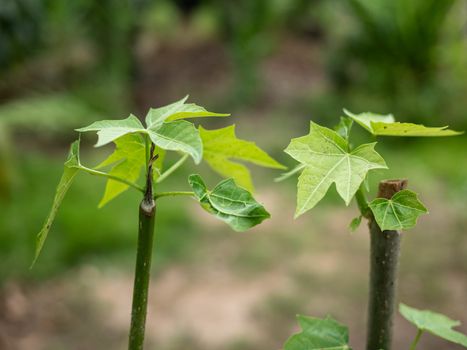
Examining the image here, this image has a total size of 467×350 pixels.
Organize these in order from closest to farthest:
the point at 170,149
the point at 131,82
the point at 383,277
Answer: the point at 170,149 → the point at 383,277 → the point at 131,82

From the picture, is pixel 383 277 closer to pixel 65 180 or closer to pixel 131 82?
pixel 65 180

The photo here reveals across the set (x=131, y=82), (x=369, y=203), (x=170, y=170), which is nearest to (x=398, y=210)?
(x=369, y=203)

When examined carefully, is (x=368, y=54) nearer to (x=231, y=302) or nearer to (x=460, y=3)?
(x=460, y=3)

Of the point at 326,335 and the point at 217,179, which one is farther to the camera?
the point at 217,179

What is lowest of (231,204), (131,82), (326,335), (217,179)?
(326,335)

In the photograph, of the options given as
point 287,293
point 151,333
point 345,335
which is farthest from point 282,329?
point 345,335

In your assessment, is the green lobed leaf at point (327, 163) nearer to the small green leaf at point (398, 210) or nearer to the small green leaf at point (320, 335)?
the small green leaf at point (398, 210)

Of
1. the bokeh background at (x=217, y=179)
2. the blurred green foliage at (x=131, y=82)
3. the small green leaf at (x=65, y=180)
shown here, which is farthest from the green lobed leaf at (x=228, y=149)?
the blurred green foliage at (x=131, y=82)

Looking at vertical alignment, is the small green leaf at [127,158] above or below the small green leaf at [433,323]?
above
